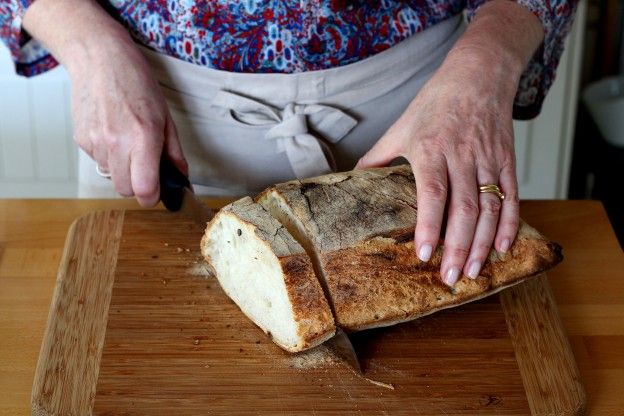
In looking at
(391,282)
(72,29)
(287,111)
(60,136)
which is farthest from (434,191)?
(60,136)

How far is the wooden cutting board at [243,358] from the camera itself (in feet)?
3.34

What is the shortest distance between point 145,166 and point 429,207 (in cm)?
38

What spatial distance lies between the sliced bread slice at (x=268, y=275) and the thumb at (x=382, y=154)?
18 cm

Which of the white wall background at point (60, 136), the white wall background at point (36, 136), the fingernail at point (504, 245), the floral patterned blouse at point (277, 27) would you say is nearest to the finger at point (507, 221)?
the fingernail at point (504, 245)

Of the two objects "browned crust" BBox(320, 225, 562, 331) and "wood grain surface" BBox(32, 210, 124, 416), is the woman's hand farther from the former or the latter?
"wood grain surface" BBox(32, 210, 124, 416)

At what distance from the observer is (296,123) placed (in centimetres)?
135

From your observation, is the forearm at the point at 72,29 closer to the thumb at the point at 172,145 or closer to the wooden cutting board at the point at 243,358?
the thumb at the point at 172,145

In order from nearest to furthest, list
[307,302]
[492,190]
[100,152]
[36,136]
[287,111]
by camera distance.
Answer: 1. [307,302]
2. [492,190]
3. [100,152]
4. [287,111]
5. [36,136]

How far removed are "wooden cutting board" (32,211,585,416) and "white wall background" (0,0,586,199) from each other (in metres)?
1.33

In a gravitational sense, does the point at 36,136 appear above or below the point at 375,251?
below

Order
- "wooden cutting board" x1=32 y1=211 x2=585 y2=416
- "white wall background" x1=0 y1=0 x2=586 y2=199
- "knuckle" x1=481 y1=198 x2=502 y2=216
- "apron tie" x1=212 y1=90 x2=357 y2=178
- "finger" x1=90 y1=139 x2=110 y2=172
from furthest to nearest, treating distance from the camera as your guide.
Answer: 1. "white wall background" x1=0 y1=0 x2=586 y2=199
2. "apron tie" x1=212 y1=90 x2=357 y2=178
3. "finger" x1=90 y1=139 x2=110 y2=172
4. "knuckle" x1=481 y1=198 x2=502 y2=216
5. "wooden cutting board" x1=32 y1=211 x2=585 y2=416

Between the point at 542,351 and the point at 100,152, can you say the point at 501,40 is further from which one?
the point at 100,152

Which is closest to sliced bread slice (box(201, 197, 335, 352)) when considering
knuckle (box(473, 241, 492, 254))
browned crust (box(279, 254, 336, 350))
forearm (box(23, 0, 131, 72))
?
browned crust (box(279, 254, 336, 350))

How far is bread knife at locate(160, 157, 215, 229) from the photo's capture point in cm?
125
